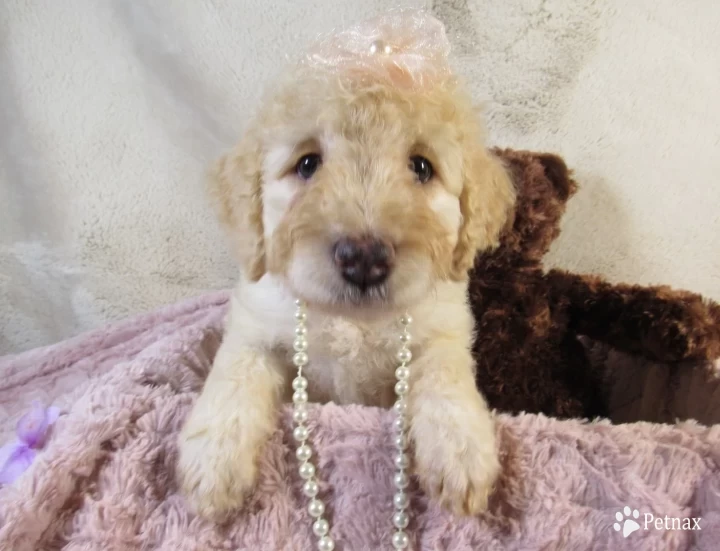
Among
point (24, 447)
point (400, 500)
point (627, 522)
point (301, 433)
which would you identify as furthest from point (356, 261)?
point (24, 447)

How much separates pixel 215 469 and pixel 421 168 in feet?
2.60

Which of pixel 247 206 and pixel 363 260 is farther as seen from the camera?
pixel 247 206

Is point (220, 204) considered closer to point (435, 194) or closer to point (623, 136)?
point (435, 194)

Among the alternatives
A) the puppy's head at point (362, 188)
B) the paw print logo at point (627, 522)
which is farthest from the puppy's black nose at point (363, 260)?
the paw print logo at point (627, 522)

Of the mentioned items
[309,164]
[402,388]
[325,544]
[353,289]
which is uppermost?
[309,164]

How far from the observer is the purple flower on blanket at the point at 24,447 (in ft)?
4.02

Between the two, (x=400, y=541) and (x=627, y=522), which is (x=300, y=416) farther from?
(x=627, y=522)

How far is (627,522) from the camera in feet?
3.24

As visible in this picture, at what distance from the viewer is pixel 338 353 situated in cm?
137

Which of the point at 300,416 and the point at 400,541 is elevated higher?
the point at 300,416

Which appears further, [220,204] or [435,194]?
[220,204]

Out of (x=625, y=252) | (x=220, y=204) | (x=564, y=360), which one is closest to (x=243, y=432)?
(x=220, y=204)

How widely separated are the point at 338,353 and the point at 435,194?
0.43m

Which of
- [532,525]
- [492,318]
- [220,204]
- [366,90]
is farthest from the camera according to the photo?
[492,318]
